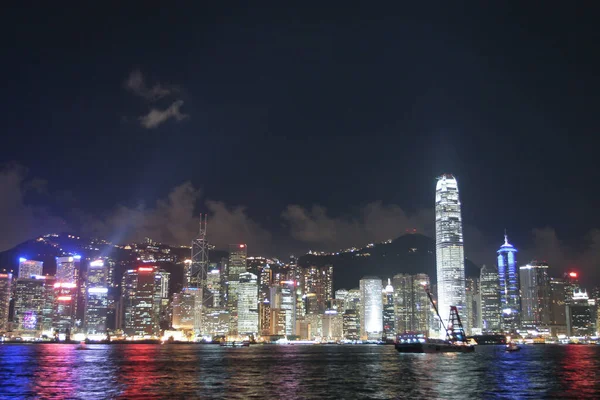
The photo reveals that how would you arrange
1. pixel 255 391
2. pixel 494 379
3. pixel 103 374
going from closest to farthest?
pixel 255 391, pixel 494 379, pixel 103 374

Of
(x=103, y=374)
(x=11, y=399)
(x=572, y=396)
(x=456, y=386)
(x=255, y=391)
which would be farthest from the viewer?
(x=103, y=374)

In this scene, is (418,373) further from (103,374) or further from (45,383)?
(45,383)

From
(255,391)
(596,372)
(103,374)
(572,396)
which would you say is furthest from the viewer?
(596,372)

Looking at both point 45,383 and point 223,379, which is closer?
point 45,383

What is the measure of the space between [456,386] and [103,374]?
54.1 metres

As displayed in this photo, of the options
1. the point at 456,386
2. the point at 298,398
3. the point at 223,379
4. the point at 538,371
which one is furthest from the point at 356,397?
the point at 538,371

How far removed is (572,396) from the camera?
69312mm

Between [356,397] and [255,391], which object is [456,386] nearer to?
[356,397]

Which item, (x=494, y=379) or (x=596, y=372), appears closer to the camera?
(x=494, y=379)

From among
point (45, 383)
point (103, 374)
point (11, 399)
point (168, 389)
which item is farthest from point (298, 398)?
point (103, 374)

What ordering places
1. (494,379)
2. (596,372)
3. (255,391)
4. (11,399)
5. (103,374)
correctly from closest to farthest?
(11,399), (255,391), (494,379), (103,374), (596,372)

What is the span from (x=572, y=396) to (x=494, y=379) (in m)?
22.9

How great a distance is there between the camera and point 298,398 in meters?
66.8

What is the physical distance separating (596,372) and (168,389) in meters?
72.2
